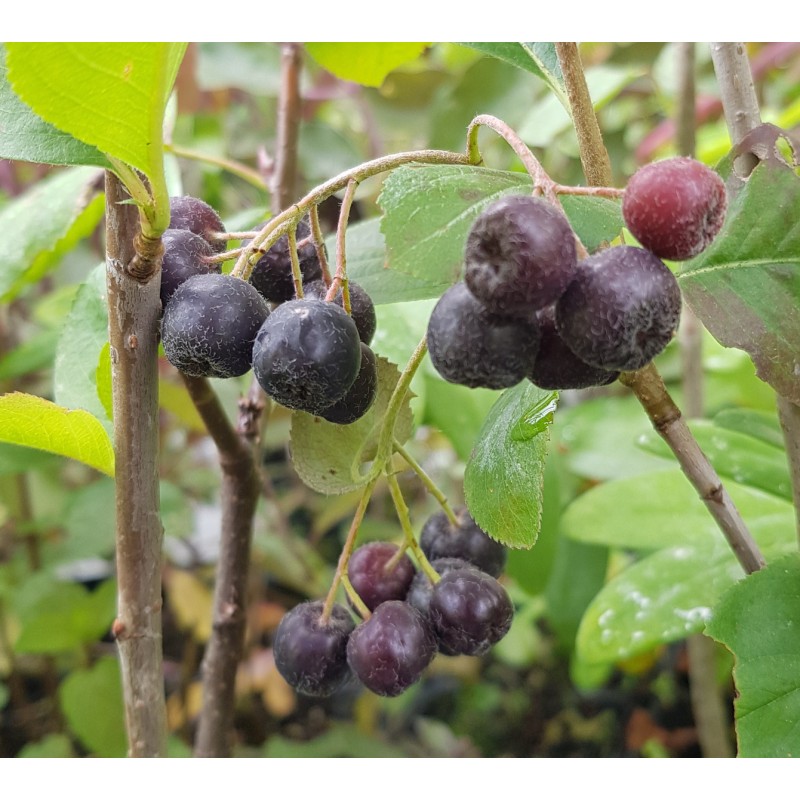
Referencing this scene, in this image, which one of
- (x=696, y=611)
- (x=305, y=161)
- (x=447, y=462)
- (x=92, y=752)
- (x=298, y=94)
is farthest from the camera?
(x=447, y=462)

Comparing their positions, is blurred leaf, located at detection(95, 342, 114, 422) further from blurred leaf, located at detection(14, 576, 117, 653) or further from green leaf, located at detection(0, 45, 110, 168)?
blurred leaf, located at detection(14, 576, 117, 653)

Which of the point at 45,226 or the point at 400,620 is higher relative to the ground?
the point at 45,226

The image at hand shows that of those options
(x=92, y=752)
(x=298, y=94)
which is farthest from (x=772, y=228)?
(x=92, y=752)

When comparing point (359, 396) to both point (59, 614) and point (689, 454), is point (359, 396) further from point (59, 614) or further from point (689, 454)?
point (59, 614)

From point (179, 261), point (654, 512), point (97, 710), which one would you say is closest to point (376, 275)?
point (179, 261)

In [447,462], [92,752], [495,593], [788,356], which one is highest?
[788,356]

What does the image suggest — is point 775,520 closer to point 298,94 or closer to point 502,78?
point 298,94
